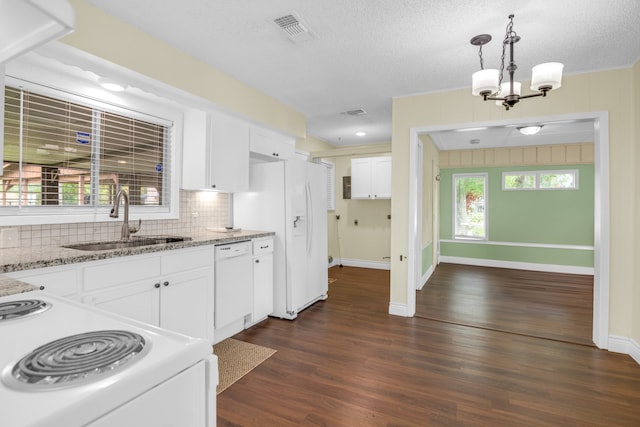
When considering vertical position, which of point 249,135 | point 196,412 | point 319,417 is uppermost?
point 249,135

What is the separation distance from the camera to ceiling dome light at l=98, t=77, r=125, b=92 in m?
2.41

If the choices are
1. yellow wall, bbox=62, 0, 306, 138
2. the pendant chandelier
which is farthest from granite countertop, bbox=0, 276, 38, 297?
the pendant chandelier

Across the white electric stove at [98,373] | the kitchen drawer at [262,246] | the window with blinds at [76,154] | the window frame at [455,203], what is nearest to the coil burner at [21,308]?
the white electric stove at [98,373]

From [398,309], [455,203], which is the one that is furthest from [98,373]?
[455,203]

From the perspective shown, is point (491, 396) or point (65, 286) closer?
point (65, 286)

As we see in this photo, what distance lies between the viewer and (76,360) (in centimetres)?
64

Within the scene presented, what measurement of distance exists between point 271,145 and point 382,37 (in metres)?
1.93

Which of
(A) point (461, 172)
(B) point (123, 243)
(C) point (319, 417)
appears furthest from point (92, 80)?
(A) point (461, 172)

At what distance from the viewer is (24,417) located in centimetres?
47

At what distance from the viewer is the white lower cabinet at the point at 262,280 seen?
10.9 feet

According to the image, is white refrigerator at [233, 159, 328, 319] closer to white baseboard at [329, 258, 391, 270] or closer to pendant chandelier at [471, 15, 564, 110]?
pendant chandelier at [471, 15, 564, 110]

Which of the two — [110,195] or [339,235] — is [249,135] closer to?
[110,195]

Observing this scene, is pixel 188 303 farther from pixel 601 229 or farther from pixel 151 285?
pixel 601 229

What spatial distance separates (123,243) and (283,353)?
1577mm
